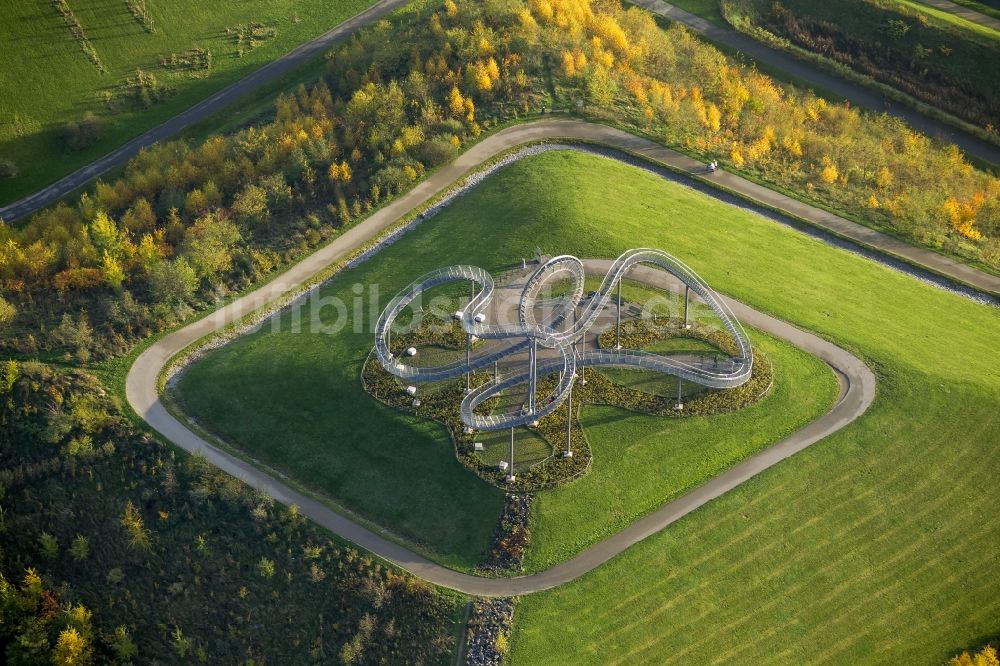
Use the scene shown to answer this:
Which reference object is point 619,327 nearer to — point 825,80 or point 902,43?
point 825,80

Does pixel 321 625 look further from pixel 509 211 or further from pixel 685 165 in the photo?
pixel 685 165

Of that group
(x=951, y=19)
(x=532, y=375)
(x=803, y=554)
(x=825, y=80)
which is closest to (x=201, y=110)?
(x=532, y=375)

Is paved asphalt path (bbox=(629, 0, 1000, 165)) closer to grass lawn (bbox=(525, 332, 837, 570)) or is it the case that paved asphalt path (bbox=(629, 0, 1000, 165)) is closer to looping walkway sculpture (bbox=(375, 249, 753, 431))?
looping walkway sculpture (bbox=(375, 249, 753, 431))

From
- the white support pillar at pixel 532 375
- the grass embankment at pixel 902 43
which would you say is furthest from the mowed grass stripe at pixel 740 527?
the grass embankment at pixel 902 43

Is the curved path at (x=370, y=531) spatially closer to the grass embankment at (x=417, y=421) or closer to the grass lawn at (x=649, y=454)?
the grass lawn at (x=649, y=454)

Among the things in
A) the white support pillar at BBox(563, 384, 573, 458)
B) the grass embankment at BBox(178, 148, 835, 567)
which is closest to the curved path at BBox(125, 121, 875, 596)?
the grass embankment at BBox(178, 148, 835, 567)

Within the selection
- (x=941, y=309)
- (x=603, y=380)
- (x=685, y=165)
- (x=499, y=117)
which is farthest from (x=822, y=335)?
(x=499, y=117)
